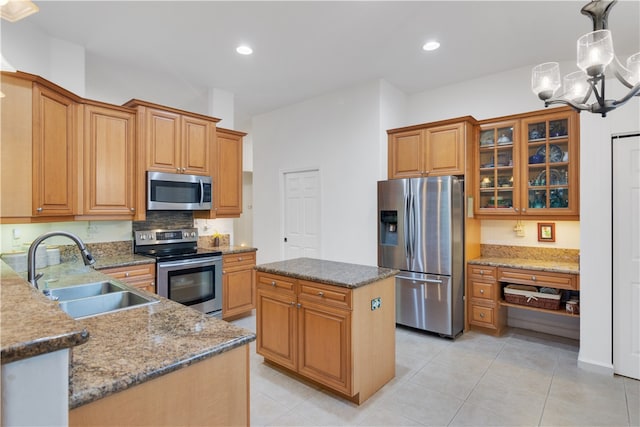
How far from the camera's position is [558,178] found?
11.3 ft

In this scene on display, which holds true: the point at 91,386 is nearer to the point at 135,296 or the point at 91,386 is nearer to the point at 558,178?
the point at 135,296

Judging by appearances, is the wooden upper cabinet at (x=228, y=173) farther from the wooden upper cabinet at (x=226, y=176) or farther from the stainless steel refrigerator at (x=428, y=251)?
the stainless steel refrigerator at (x=428, y=251)

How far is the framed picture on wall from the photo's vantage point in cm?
367

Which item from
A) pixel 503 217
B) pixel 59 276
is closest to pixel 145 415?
pixel 59 276

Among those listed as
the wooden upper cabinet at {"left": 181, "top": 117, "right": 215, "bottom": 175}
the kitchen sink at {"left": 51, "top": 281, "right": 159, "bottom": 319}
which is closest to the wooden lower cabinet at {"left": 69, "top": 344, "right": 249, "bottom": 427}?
the kitchen sink at {"left": 51, "top": 281, "right": 159, "bottom": 319}

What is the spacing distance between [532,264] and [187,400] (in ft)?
12.0

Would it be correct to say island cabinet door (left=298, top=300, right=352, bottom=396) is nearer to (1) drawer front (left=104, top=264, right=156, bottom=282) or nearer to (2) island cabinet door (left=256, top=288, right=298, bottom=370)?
(2) island cabinet door (left=256, top=288, right=298, bottom=370)

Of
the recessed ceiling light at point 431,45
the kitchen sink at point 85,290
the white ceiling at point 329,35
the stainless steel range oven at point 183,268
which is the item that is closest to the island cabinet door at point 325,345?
the kitchen sink at point 85,290

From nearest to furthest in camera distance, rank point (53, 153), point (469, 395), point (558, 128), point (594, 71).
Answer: point (594, 71) → point (469, 395) → point (53, 153) → point (558, 128)

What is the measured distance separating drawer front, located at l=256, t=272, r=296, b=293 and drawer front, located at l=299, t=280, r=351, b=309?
0.12 m

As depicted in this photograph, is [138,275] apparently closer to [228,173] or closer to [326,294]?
[228,173]

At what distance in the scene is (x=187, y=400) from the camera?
108cm

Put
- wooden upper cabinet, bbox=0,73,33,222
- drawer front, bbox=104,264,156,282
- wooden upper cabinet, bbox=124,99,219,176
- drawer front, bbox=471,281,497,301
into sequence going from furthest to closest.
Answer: drawer front, bbox=471,281,497,301 → wooden upper cabinet, bbox=124,99,219,176 → drawer front, bbox=104,264,156,282 → wooden upper cabinet, bbox=0,73,33,222

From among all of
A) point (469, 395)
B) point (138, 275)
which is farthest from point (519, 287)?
point (138, 275)
